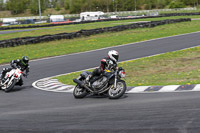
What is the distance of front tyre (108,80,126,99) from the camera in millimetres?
9609

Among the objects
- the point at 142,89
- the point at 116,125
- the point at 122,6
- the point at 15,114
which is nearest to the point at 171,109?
the point at 116,125

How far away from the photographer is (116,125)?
261 inches

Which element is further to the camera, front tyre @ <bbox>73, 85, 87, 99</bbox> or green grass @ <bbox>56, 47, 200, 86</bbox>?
green grass @ <bbox>56, 47, 200, 86</bbox>

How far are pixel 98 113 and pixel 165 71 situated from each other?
22.4 feet

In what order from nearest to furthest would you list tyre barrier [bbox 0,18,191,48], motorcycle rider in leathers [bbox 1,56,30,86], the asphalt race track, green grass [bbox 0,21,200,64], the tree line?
1. the asphalt race track
2. motorcycle rider in leathers [bbox 1,56,30,86]
3. green grass [bbox 0,21,200,64]
4. tyre barrier [bbox 0,18,191,48]
5. the tree line

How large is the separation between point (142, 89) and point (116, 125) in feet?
13.5

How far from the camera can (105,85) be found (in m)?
10.0

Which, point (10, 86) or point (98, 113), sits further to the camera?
point (10, 86)

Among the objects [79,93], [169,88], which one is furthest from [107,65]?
[169,88]

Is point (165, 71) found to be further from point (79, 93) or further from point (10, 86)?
point (10, 86)

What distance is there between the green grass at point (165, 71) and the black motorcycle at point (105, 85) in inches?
77.3

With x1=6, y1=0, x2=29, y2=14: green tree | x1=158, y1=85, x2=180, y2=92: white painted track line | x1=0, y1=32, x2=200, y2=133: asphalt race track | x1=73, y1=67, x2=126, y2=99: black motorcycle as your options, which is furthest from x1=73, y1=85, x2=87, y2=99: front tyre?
x1=6, y1=0, x2=29, y2=14: green tree

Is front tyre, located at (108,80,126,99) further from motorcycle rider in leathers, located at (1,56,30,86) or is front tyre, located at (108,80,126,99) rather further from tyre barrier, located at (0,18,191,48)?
tyre barrier, located at (0,18,191,48)

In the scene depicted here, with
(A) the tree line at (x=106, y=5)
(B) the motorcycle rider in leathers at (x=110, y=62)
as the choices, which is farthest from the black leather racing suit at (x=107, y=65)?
(A) the tree line at (x=106, y=5)
